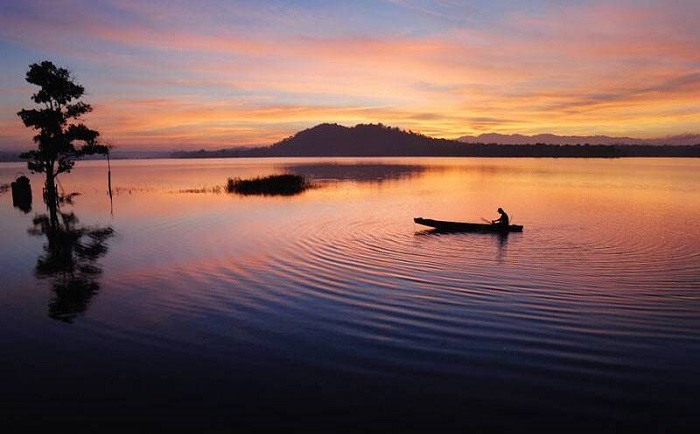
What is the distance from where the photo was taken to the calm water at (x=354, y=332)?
28.9ft

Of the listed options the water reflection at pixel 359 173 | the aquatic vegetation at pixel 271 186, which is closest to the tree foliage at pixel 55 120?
the aquatic vegetation at pixel 271 186

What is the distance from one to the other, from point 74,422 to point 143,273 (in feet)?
38.2

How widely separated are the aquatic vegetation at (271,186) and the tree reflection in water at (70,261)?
944 inches

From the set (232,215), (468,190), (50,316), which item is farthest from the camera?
(468,190)

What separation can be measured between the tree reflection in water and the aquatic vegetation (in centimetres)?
2397

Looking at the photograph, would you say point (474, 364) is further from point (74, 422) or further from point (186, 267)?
point (186, 267)

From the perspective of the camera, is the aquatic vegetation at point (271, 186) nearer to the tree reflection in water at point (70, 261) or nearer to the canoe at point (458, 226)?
the tree reflection in water at point (70, 261)

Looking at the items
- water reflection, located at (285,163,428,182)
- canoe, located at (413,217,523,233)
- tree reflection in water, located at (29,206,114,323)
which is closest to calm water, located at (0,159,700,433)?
tree reflection in water, located at (29,206,114,323)

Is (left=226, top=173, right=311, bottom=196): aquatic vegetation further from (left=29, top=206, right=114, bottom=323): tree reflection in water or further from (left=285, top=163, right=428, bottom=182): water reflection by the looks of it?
(left=29, top=206, right=114, bottom=323): tree reflection in water

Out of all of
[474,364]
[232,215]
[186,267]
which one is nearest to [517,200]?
[232,215]

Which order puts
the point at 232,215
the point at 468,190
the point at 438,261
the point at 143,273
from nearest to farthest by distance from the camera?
1. the point at 143,273
2. the point at 438,261
3. the point at 232,215
4. the point at 468,190

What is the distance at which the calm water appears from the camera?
8.80 meters

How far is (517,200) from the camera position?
170 feet

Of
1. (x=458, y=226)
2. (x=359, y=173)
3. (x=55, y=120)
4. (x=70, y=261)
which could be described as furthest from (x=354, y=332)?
(x=359, y=173)
